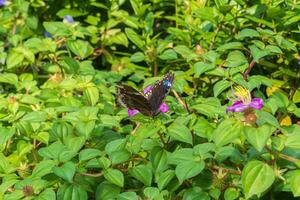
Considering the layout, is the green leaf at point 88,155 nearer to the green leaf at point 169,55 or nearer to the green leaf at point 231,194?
the green leaf at point 231,194

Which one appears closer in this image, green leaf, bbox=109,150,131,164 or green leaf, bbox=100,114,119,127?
green leaf, bbox=109,150,131,164

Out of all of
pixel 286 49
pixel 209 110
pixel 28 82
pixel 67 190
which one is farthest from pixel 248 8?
pixel 67 190

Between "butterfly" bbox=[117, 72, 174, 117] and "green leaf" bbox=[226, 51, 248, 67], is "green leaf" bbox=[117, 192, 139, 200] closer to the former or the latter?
"butterfly" bbox=[117, 72, 174, 117]

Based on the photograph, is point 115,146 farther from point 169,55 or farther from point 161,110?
point 169,55

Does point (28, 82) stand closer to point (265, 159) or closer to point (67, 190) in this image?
point (67, 190)

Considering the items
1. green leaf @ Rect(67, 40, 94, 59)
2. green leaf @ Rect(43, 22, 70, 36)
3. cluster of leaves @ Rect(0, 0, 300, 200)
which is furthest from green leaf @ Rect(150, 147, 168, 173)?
green leaf @ Rect(43, 22, 70, 36)

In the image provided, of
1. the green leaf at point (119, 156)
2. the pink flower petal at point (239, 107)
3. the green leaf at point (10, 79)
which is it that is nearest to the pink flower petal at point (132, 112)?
the green leaf at point (119, 156)
